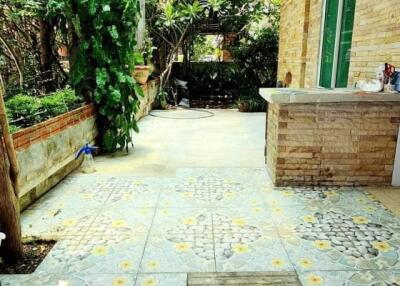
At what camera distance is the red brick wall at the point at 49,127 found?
2721mm

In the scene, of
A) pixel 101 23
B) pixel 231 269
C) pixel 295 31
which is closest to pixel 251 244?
pixel 231 269

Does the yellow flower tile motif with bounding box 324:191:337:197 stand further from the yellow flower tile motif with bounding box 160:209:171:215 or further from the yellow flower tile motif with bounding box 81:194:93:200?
the yellow flower tile motif with bounding box 81:194:93:200

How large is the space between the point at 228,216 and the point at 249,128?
13.3 ft

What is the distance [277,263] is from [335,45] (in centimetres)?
374

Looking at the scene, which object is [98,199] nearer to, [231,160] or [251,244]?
[251,244]

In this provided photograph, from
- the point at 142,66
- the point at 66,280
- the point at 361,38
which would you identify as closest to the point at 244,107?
the point at 142,66

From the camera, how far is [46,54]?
510 centimetres

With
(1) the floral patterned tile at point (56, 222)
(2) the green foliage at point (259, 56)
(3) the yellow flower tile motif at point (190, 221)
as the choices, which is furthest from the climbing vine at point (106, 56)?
(2) the green foliage at point (259, 56)

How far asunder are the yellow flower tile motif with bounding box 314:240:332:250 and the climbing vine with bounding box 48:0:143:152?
9.48 feet

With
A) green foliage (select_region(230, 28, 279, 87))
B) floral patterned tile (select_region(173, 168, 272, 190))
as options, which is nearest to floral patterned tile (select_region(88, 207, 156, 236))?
floral patterned tile (select_region(173, 168, 272, 190))

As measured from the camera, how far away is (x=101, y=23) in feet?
13.1

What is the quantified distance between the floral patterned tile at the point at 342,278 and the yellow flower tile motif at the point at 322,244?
29cm

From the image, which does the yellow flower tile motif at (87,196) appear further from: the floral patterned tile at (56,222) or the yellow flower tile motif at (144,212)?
the yellow flower tile motif at (144,212)

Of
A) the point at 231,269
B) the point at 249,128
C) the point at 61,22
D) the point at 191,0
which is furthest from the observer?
the point at 191,0
